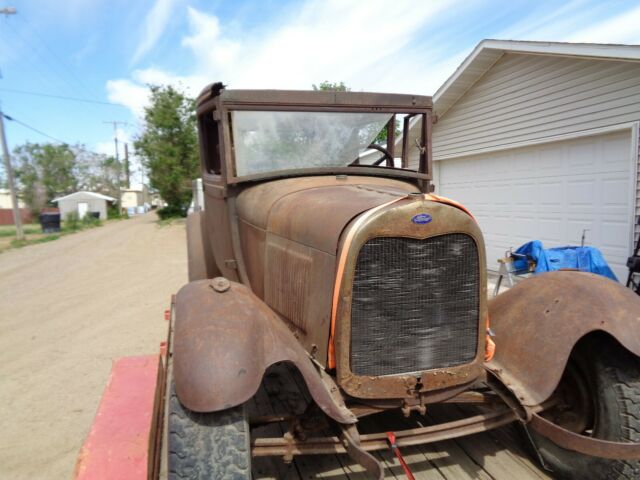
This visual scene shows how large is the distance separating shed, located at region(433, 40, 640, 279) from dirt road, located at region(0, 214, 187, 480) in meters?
6.15

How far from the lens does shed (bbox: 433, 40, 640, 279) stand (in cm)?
629

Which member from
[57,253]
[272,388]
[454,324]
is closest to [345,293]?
[454,324]

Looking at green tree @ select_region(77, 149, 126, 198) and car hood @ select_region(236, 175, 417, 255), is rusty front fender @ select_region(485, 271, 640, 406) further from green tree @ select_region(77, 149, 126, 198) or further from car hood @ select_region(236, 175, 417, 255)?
green tree @ select_region(77, 149, 126, 198)

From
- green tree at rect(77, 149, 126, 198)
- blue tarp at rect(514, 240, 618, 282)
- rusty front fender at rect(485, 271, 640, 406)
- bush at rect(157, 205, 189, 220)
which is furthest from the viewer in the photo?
green tree at rect(77, 149, 126, 198)

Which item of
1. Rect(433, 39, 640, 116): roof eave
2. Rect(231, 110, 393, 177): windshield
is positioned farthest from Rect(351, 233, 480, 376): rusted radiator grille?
Rect(433, 39, 640, 116): roof eave

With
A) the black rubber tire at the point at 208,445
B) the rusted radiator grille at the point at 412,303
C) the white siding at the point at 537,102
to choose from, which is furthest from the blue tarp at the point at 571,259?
the black rubber tire at the point at 208,445

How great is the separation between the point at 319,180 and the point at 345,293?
1.32m

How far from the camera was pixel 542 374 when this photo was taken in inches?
94.5

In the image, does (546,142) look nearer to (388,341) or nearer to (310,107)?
(310,107)

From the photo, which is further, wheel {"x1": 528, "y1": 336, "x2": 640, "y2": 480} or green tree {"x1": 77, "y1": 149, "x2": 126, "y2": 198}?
green tree {"x1": 77, "y1": 149, "x2": 126, "y2": 198}

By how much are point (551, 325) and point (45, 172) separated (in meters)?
69.4

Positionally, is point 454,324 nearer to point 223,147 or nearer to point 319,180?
point 319,180

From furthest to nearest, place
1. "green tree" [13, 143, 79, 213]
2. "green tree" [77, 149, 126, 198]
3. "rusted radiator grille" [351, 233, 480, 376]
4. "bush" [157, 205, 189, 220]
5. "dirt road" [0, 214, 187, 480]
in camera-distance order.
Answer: "green tree" [77, 149, 126, 198] < "green tree" [13, 143, 79, 213] < "bush" [157, 205, 189, 220] < "dirt road" [0, 214, 187, 480] < "rusted radiator grille" [351, 233, 480, 376]

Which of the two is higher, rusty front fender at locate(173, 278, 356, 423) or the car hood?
the car hood
